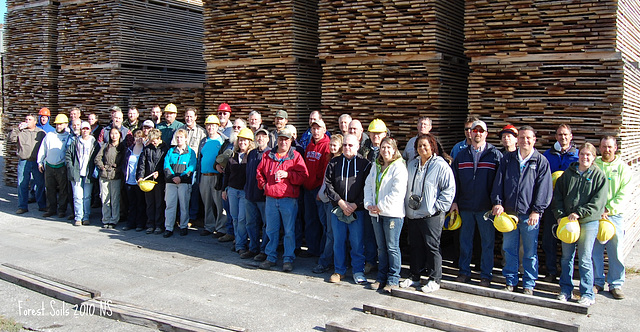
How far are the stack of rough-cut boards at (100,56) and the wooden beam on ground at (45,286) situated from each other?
5.43 m

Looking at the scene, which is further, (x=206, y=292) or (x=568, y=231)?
(x=206, y=292)

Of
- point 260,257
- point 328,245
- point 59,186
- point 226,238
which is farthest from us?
point 59,186

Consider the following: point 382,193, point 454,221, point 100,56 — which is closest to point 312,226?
point 382,193

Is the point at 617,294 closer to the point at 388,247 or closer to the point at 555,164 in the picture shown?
the point at 555,164

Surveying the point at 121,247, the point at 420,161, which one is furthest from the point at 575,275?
the point at 121,247

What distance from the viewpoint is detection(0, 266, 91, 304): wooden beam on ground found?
23.3ft

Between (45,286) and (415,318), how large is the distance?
477cm

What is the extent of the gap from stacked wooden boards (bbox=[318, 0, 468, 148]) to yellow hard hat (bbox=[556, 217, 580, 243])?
292 cm

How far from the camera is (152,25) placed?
1469 cm

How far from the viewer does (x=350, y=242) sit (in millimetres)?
7867

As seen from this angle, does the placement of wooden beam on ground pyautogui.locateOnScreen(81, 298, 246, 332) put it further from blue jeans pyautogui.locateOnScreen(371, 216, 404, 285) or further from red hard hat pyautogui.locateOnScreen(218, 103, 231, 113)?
red hard hat pyautogui.locateOnScreen(218, 103, 231, 113)

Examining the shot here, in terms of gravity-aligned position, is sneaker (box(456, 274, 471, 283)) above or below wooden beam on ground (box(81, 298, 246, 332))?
above

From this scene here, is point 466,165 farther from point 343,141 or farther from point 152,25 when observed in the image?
point 152,25

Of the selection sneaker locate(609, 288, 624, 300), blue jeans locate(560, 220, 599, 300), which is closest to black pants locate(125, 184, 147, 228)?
blue jeans locate(560, 220, 599, 300)
